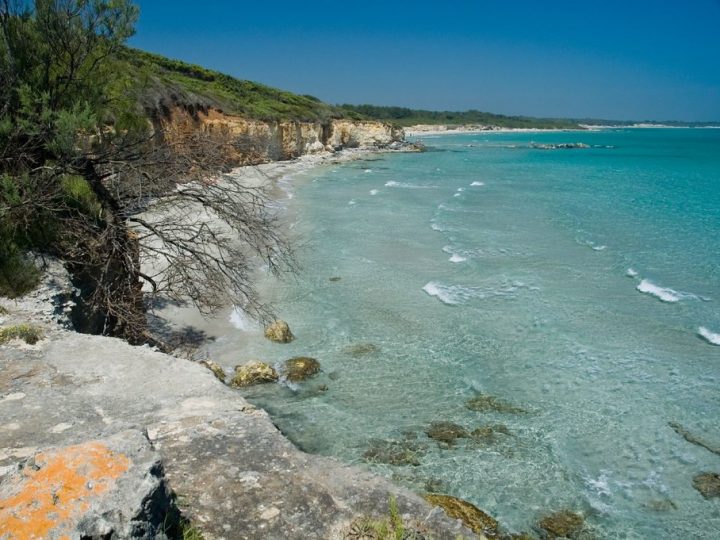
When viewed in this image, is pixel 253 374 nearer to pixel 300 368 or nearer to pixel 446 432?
pixel 300 368

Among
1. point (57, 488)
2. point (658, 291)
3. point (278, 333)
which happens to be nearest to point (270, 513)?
point (57, 488)

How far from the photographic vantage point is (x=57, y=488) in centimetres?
352

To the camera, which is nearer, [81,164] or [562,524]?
[562,524]

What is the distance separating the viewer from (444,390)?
39.3ft

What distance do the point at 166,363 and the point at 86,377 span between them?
39.7 inches

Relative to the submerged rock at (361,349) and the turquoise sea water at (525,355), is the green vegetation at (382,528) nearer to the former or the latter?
the turquoise sea water at (525,355)

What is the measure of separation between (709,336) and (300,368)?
1099cm

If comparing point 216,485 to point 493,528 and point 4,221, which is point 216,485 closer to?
point 493,528

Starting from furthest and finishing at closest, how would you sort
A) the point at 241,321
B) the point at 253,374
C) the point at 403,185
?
the point at 403,185
the point at 241,321
the point at 253,374

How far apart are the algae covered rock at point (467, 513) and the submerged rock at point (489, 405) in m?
3.44

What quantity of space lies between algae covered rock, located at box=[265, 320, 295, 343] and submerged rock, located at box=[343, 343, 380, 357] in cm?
163

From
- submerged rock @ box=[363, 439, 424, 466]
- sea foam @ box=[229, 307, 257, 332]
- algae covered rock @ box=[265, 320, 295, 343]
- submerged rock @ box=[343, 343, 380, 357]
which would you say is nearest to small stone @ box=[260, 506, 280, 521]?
submerged rock @ box=[363, 439, 424, 466]

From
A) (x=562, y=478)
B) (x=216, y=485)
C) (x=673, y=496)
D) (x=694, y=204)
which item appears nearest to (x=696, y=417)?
(x=673, y=496)

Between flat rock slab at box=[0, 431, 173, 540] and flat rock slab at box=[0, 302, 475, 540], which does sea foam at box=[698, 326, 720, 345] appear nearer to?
flat rock slab at box=[0, 302, 475, 540]
